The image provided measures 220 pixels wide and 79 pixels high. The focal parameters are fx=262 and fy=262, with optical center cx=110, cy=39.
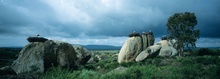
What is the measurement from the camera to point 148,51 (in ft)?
92.3

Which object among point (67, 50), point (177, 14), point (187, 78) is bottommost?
point (187, 78)

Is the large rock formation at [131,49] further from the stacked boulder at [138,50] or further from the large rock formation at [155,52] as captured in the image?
the large rock formation at [155,52]

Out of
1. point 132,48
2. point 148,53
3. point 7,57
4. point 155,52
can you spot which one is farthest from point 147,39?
point 7,57

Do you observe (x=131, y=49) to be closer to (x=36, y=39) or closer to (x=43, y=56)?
(x=36, y=39)

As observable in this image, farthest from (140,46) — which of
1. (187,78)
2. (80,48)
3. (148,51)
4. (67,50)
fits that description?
(187,78)

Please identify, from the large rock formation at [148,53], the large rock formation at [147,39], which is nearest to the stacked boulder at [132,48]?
the large rock formation at [148,53]

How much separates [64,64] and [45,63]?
1.48 meters

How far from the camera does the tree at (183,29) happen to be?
35094 millimetres

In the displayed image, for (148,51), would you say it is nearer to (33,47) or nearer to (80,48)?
(80,48)

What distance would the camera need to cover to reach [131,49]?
2914cm

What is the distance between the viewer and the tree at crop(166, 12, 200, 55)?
1382 inches

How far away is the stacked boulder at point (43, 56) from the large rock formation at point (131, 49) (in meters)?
9.44

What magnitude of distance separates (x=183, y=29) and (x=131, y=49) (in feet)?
35.1

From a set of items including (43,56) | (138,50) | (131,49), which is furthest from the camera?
(138,50)
